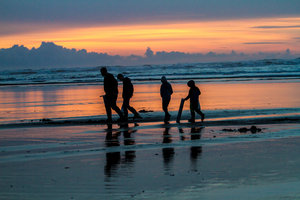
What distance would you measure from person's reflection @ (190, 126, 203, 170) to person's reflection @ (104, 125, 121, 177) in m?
1.44

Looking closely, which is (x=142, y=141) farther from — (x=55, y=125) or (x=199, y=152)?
(x=55, y=125)

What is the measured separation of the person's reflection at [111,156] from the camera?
8219 millimetres

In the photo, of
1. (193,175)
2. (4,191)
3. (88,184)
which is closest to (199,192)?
(193,175)

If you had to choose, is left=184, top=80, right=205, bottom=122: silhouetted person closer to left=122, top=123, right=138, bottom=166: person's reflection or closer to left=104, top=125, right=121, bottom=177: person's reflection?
left=122, top=123, right=138, bottom=166: person's reflection

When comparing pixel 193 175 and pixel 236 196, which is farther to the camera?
pixel 193 175

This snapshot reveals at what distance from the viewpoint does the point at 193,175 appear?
25.5 feet

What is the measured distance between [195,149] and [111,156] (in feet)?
6.34

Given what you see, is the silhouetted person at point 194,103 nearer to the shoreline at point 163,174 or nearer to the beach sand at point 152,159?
the beach sand at point 152,159

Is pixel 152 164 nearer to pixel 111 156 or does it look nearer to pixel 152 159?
pixel 152 159

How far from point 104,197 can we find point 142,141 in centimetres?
523

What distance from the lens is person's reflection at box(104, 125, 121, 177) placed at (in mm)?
8219

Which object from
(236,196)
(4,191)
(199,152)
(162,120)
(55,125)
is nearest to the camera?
(236,196)

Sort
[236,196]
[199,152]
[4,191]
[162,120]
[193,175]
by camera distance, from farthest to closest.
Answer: [162,120] → [199,152] → [193,175] → [4,191] → [236,196]

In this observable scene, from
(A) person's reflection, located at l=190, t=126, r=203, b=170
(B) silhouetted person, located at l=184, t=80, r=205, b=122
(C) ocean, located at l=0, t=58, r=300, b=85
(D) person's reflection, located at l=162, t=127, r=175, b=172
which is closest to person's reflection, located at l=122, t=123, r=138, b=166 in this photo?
(D) person's reflection, located at l=162, t=127, r=175, b=172
